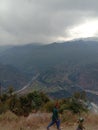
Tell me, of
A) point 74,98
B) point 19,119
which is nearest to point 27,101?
point 74,98

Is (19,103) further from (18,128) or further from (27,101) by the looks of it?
(18,128)

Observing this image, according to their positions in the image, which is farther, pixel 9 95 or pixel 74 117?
pixel 9 95

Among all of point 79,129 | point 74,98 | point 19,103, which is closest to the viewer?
point 79,129

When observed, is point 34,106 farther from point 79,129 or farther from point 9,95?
point 79,129

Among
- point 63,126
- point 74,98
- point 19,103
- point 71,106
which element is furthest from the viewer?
point 19,103

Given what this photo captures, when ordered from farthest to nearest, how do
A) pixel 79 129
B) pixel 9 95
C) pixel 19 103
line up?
1. pixel 9 95
2. pixel 19 103
3. pixel 79 129

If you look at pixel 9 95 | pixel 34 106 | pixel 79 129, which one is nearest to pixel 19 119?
pixel 79 129
